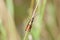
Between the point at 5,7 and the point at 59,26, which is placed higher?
the point at 5,7

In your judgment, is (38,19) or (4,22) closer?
(38,19)

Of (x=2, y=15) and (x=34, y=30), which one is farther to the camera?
(x=2, y=15)

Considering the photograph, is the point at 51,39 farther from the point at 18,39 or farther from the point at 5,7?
the point at 5,7

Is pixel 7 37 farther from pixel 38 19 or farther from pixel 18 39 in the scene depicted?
pixel 38 19

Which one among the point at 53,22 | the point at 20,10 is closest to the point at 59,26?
the point at 53,22

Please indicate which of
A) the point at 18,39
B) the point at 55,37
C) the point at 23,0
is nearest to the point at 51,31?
the point at 55,37

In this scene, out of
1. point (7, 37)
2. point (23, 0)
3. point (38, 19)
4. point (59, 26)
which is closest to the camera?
point (38, 19)

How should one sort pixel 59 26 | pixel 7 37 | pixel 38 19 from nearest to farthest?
pixel 38 19 → pixel 7 37 → pixel 59 26

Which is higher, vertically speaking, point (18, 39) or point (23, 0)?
point (23, 0)

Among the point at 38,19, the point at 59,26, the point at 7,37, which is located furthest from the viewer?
the point at 59,26
